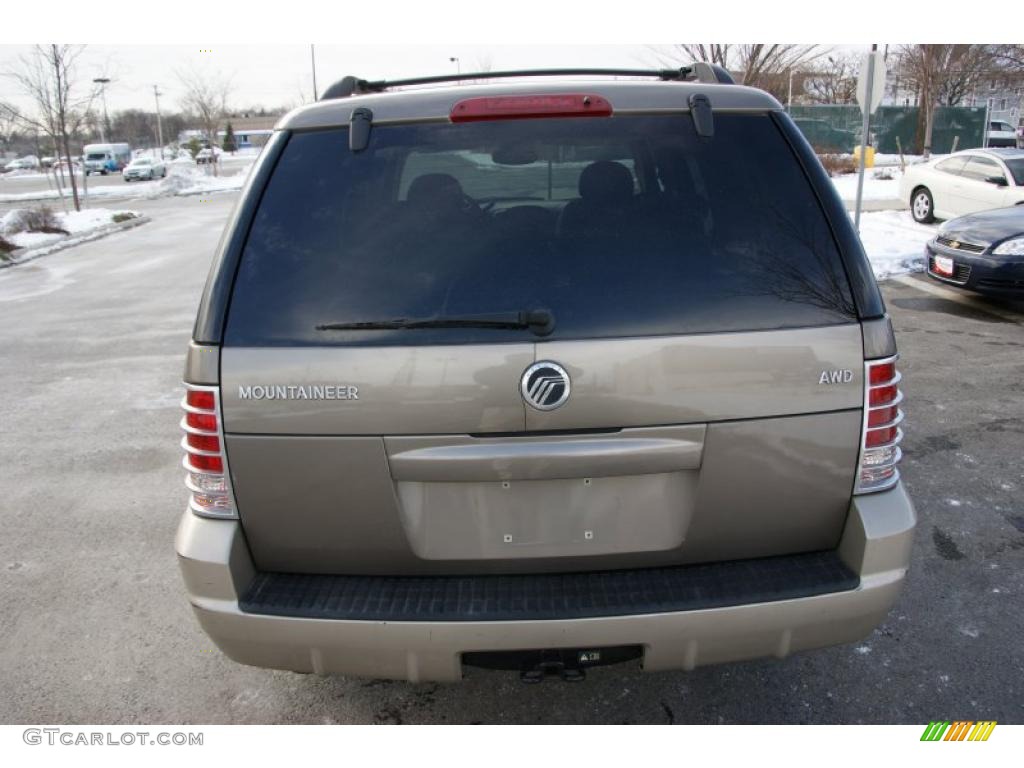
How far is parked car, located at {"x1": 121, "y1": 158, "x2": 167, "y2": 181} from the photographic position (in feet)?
154

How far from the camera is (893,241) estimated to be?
13.3m

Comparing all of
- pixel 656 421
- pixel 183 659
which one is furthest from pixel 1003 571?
pixel 183 659

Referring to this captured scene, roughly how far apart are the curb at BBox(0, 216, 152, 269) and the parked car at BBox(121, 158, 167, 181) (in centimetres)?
2711

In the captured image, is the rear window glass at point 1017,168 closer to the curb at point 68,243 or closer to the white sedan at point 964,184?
the white sedan at point 964,184

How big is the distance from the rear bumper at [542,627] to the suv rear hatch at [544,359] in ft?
0.36

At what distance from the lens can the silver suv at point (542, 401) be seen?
2100mm

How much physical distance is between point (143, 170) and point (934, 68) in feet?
135

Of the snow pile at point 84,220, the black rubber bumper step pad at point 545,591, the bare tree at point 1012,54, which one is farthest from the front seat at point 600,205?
the bare tree at point 1012,54

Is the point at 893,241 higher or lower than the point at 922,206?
lower

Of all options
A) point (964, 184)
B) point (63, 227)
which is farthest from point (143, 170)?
point (964, 184)

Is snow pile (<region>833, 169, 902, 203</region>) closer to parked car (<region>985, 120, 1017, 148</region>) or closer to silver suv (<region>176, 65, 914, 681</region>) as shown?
parked car (<region>985, 120, 1017, 148</region>)

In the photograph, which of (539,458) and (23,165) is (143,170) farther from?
(539,458)

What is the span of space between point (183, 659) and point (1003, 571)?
11.6ft

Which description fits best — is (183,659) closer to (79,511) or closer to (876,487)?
(79,511)
